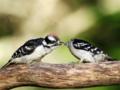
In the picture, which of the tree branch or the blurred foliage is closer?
the tree branch

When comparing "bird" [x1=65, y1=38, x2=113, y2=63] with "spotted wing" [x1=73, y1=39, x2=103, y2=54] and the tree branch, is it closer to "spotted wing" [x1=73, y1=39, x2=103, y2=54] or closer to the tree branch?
"spotted wing" [x1=73, y1=39, x2=103, y2=54]

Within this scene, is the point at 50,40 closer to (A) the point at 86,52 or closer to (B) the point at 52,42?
(B) the point at 52,42

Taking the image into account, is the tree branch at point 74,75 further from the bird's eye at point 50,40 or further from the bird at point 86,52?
the bird at point 86,52

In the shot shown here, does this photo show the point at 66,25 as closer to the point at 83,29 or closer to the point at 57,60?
the point at 83,29

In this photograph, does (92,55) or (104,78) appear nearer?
(104,78)

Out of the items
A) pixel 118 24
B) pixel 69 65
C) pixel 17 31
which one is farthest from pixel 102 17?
pixel 69 65

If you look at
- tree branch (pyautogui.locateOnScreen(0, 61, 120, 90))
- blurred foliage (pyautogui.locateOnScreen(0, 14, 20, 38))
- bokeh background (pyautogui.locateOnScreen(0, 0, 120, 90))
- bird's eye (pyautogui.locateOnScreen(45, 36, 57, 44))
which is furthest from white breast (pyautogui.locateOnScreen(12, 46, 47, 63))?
blurred foliage (pyautogui.locateOnScreen(0, 14, 20, 38))
